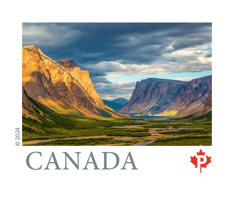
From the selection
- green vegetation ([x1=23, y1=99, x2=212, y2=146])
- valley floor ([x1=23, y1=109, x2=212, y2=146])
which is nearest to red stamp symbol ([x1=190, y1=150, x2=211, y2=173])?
valley floor ([x1=23, y1=109, x2=212, y2=146])

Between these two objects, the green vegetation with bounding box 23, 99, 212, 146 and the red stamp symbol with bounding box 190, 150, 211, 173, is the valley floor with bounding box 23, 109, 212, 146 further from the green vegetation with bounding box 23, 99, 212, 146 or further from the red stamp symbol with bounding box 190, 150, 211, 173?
the red stamp symbol with bounding box 190, 150, 211, 173

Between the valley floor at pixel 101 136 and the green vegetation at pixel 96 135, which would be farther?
the green vegetation at pixel 96 135

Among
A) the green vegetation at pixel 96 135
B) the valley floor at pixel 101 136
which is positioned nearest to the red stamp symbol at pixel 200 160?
the valley floor at pixel 101 136

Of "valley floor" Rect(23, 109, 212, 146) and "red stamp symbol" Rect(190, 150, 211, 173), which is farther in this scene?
"valley floor" Rect(23, 109, 212, 146)

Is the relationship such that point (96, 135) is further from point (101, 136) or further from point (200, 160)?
point (200, 160)

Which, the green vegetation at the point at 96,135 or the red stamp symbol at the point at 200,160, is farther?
the green vegetation at the point at 96,135

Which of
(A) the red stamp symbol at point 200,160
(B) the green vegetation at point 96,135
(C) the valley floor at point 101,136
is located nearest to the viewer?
(A) the red stamp symbol at point 200,160

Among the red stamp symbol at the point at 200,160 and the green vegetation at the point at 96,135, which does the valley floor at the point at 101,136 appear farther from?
the red stamp symbol at the point at 200,160

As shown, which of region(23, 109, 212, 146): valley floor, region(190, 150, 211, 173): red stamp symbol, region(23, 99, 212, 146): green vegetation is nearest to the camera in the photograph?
region(190, 150, 211, 173): red stamp symbol

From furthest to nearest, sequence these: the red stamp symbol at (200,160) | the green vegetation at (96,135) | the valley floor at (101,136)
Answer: the green vegetation at (96,135) → the valley floor at (101,136) → the red stamp symbol at (200,160)

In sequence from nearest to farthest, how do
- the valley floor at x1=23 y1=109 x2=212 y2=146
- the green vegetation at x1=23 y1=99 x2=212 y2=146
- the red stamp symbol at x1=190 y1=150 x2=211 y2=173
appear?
the red stamp symbol at x1=190 y1=150 x2=211 y2=173 < the valley floor at x1=23 y1=109 x2=212 y2=146 < the green vegetation at x1=23 y1=99 x2=212 y2=146
